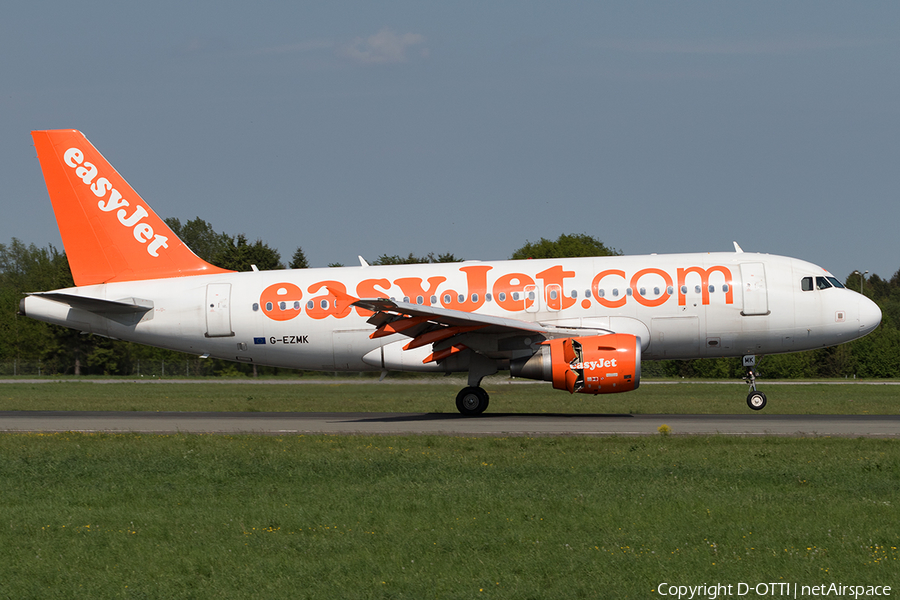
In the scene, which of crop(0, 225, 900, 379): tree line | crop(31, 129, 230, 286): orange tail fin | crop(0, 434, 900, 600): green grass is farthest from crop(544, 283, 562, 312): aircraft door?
crop(0, 225, 900, 379): tree line

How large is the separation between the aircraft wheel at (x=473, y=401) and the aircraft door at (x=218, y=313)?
742cm

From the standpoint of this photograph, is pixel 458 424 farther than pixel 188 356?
No

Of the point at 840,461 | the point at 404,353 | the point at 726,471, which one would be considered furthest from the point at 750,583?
the point at 404,353

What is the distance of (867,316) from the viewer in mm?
24906

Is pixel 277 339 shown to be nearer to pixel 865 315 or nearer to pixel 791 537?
pixel 865 315

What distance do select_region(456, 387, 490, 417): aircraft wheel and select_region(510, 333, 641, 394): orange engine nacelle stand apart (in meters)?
2.98

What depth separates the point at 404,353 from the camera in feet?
81.4

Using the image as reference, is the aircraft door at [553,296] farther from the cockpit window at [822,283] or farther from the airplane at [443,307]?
the cockpit window at [822,283]

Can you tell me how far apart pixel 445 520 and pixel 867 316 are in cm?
1873

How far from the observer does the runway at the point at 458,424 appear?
66.0ft

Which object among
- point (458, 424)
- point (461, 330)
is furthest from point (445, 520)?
point (461, 330)

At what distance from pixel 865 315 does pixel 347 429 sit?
597 inches

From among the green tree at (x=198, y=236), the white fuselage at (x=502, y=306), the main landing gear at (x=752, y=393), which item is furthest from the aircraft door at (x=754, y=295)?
the green tree at (x=198, y=236)

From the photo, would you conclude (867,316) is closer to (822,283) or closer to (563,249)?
(822,283)
